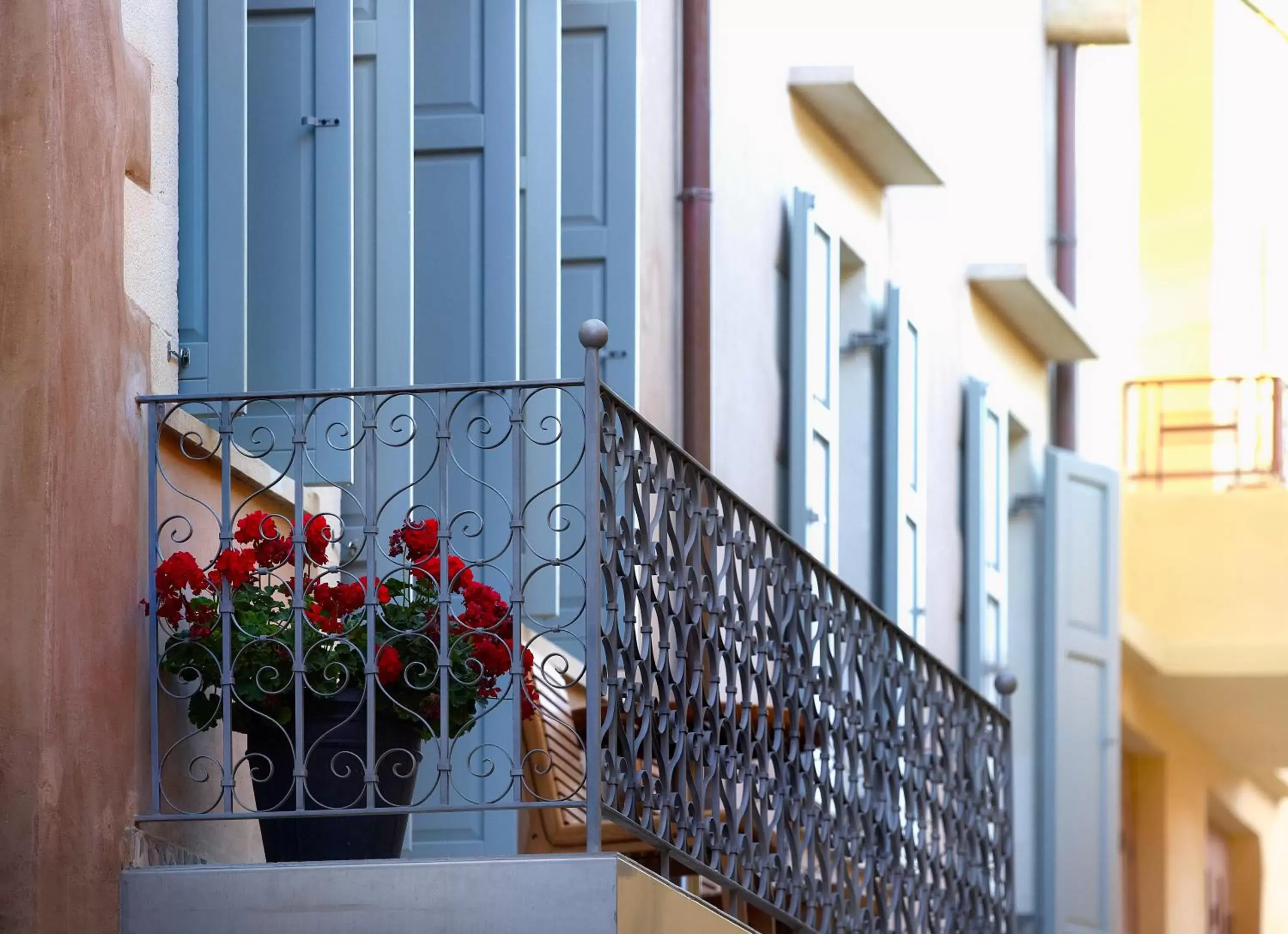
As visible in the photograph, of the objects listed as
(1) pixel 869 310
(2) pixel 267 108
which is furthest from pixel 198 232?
(1) pixel 869 310

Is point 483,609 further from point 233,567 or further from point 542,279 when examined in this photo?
point 542,279

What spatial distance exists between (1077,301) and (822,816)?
25.8 ft

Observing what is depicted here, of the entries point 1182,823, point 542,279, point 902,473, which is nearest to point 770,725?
point 542,279

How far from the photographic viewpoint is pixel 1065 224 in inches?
531

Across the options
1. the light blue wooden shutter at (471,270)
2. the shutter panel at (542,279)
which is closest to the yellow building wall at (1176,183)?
the shutter panel at (542,279)

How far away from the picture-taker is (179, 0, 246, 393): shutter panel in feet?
18.5

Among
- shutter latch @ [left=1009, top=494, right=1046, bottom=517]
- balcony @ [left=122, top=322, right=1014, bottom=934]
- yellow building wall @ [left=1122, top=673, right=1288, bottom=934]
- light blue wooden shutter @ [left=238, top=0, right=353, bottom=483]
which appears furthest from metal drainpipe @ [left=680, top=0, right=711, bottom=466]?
yellow building wall @ [left=1122, top=673, right=1288, bottom=934]

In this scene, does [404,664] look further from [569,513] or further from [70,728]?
[569,513]

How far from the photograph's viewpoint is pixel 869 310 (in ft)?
32.8

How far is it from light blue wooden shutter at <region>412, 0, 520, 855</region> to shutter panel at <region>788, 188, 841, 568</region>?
7.73ft

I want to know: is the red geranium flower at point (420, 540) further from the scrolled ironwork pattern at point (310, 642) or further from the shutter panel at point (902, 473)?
the shutter panel at point (902, 473)

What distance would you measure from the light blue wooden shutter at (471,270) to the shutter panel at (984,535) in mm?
5181

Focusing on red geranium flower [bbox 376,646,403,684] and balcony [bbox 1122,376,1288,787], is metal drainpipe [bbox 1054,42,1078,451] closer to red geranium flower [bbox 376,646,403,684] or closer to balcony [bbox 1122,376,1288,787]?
balcony [bbox 1122,376,1288,787]

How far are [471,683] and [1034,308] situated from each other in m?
7.59
